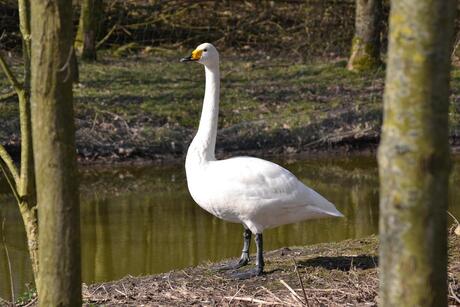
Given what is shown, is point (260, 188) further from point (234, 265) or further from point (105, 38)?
point (105, 38)

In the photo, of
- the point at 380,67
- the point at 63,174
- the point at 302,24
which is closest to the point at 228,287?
the point at 63,174

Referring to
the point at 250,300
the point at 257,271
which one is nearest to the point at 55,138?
the point at 250,300

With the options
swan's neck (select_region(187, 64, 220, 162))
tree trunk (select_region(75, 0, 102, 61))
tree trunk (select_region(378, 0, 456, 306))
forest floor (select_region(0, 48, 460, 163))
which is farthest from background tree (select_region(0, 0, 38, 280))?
tree trunk (select_region(75, 0, 102, 61))

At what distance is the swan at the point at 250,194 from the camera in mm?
6352

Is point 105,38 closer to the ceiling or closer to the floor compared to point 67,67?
closer to the floor

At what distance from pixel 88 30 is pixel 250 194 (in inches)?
438

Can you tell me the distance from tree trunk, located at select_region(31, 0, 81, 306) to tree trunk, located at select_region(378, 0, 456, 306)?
1.32 meters

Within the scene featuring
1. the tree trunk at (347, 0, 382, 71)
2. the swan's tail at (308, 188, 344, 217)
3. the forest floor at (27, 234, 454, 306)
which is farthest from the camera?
the tree trunk at (347, 0, 382, 71)

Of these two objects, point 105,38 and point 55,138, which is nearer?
point 55,138

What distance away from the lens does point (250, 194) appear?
20.9 feet

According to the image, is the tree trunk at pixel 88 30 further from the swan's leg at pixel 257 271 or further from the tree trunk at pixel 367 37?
the swan's leg at pixel 257 271

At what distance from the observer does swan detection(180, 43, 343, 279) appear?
6352 millimetres

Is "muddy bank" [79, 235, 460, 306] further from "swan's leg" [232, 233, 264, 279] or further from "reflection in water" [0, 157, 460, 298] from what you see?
"reflection in water" [0, 157, 460, 298]

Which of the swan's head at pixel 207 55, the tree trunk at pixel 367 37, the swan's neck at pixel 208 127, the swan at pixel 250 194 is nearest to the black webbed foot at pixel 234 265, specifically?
the swan at pixel 250 194
